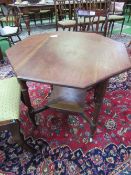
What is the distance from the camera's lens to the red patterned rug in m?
1.18

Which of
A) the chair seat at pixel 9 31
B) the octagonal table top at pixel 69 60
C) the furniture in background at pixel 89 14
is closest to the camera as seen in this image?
the octagonal table top at pixel 69 60

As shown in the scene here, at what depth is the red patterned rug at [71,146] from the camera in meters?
1.18

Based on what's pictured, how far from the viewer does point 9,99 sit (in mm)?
1101

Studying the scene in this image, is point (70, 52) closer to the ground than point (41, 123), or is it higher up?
higher up

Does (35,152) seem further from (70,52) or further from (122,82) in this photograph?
(122,82)

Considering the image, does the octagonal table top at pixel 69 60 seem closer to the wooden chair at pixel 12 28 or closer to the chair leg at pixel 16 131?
the chair leg at pixel 16 131

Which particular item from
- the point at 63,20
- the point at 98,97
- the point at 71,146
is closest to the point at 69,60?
the point at 98,97

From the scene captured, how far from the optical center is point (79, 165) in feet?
3.93

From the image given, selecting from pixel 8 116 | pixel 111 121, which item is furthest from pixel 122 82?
pixel 8 116

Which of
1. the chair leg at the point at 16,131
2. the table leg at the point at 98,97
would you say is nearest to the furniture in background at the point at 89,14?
the table leg at the point at 98,97

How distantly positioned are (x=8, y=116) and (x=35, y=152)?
481 millimetres

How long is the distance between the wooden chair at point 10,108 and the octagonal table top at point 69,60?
0.68ft

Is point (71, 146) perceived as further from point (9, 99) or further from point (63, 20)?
point (63, 20)

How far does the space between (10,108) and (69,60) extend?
51cm
